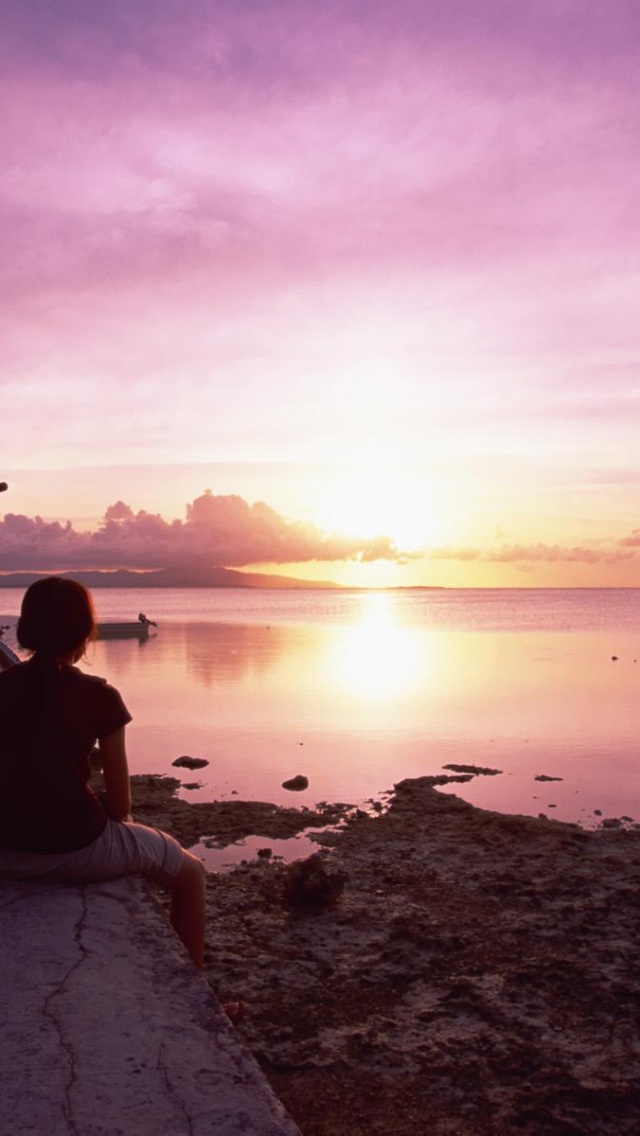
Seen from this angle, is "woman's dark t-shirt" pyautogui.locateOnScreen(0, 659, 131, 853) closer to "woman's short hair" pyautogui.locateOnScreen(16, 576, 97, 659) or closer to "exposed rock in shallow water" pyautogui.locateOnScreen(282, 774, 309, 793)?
"woman's short hair" pyautogui.locateOnScreen(16, 576, 97, 659)

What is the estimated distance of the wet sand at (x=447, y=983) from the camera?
4.84 m

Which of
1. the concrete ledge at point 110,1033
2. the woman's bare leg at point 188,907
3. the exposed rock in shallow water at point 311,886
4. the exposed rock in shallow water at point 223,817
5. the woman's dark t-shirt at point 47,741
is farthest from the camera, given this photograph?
the exposed rock in shallow water at point 223,817

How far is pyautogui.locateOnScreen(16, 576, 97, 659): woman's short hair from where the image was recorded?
163 inches

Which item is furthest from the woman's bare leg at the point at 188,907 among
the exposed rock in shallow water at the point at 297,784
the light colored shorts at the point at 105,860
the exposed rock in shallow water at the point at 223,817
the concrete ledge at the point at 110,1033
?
the exposed rock in shallow water at the point at 297,784

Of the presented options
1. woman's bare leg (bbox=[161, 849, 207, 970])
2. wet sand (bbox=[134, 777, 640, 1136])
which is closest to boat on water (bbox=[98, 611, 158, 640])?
wet sand (bbox=[134, 777, 640, 1136])

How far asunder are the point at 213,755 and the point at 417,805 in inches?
232

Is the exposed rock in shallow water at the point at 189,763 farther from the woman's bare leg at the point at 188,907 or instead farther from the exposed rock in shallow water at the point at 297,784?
the woman's bare leg at the point at 188,907

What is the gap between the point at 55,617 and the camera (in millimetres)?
4160

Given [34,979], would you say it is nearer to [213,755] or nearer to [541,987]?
[541,987]

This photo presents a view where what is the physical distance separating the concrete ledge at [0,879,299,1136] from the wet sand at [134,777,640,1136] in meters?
1.63

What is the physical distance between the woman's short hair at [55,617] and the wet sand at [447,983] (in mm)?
2965

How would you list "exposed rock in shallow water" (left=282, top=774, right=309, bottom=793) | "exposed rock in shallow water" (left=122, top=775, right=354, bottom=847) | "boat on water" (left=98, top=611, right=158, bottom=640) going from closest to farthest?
"exposed rock in shallow water" (left=122, top=775, right=354, bottom=847), "exposed rock in shallow water" (left=282, top=774, right=309, bottom=793), "boat on water" (left=98, top=611, right=158, bottom=640)

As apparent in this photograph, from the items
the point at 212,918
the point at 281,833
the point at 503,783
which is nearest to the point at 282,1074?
the point at 212,918

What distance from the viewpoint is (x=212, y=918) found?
25.5 ft
